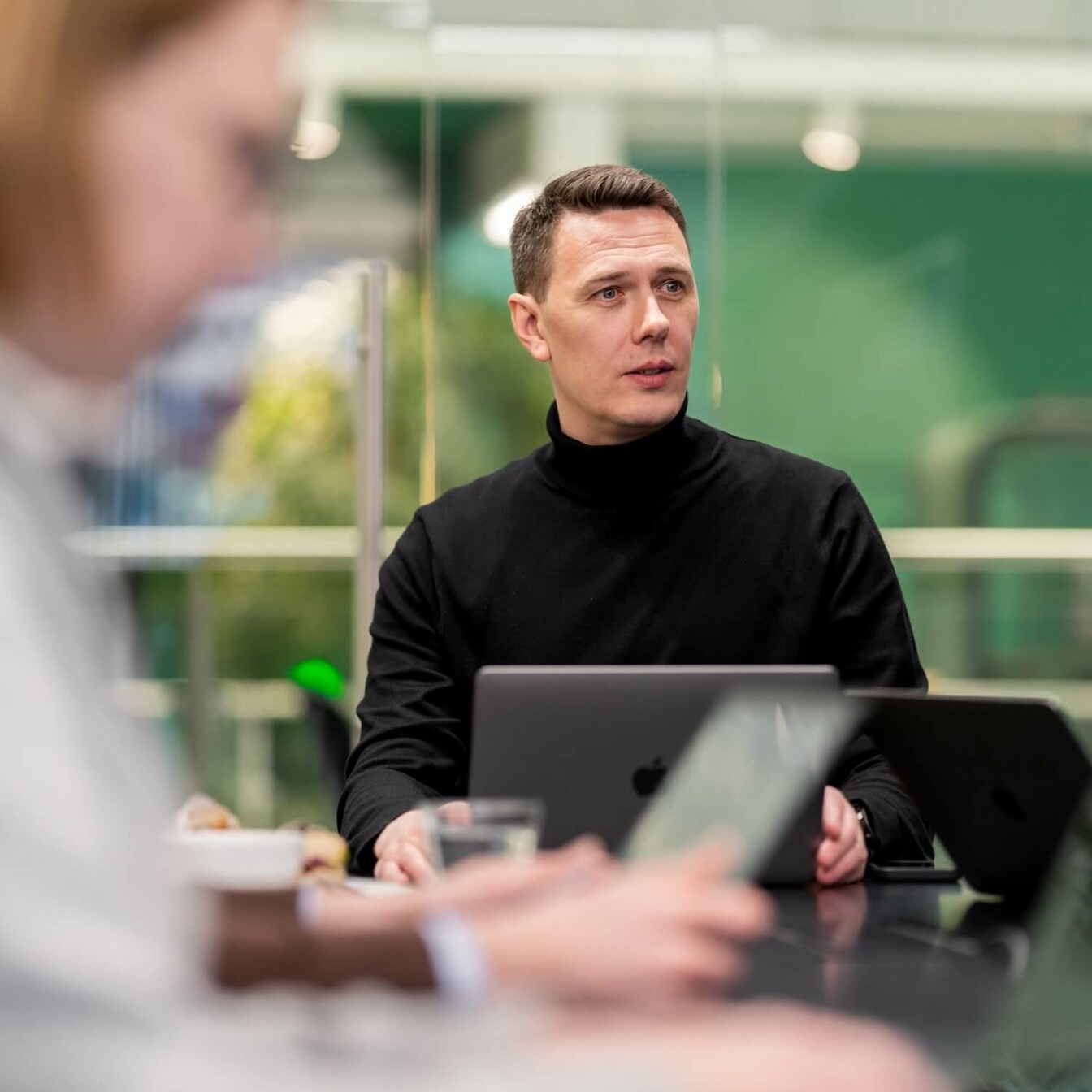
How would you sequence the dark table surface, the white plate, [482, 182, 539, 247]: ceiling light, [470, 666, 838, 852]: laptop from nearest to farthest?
the dark table surface < the white plate < [470, 666, 838, 852]: laptop < [482, 182, 539, 247]: ceiling light

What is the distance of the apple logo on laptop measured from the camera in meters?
1.48

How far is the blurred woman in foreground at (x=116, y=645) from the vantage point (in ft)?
1.86

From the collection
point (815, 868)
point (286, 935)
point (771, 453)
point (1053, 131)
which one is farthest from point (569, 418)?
point (1053, 131)

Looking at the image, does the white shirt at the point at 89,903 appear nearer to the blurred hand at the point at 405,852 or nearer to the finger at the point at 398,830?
the blurred hand at the point at 405,852

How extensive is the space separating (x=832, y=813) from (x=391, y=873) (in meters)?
0.43

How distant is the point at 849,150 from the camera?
4637 mm

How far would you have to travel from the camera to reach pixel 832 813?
1599mm

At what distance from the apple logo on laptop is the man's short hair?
41.3 inches

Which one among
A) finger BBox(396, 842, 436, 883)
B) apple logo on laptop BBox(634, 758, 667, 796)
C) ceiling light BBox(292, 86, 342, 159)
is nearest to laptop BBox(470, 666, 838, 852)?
apple logo on laptop BBox(634, 758, 667, 796)

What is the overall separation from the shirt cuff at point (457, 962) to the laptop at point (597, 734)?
669mm

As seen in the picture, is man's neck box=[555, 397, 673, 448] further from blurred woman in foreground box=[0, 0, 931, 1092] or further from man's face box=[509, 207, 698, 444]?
blurred woman in foreground box=[0, 0, 931, 1092]

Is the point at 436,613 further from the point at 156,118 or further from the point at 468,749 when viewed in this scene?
the point at 156,118

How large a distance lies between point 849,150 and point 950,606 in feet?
4.31

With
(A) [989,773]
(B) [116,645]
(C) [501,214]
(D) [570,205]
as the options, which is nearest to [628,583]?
(D) [570,205]
